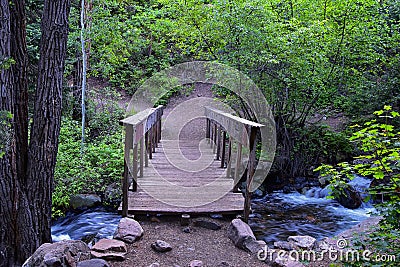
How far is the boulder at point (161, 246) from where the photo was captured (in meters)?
3.74

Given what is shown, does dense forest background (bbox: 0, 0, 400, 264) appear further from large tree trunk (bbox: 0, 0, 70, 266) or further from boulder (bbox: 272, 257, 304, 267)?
boulder (bbox: 272, 257, 304, 267)

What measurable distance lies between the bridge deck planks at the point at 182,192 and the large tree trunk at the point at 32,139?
1202 mm

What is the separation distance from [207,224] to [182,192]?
0.92m

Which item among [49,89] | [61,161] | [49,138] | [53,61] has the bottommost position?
[61,161]

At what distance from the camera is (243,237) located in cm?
391

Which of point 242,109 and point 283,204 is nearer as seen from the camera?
point 283,204

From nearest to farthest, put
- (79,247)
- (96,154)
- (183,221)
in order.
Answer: (79,247) → (183,221) → (96,154)

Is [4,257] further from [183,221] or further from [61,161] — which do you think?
[61,161]

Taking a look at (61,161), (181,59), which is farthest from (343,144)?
(181,59)

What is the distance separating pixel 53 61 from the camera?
371cm

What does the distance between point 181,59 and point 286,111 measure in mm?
7743

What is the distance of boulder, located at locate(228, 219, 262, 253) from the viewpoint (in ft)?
12.5

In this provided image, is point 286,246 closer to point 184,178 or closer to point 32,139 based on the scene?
point 184,178

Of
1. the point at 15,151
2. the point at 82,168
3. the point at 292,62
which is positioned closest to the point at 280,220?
the point at 292,62
